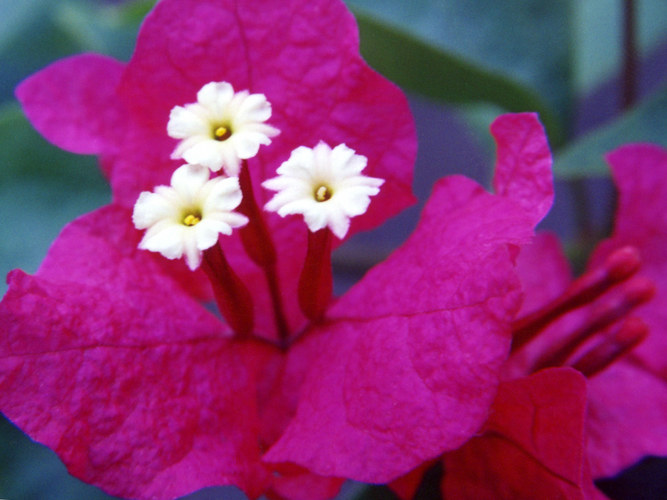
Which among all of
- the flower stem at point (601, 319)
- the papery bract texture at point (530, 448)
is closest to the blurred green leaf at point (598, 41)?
the flower stem at point (601, 319)

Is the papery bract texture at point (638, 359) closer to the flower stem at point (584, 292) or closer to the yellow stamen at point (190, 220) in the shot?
the flower stem at point (584, 292)

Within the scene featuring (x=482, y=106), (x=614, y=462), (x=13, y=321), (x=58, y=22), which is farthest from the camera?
(x=58, y=22)

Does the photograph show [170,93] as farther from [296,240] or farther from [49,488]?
[49,488]

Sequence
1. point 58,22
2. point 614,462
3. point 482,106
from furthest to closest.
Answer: point 58,22 → point 482,106 → point 614,462

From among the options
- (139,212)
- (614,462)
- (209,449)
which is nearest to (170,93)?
(139,212)

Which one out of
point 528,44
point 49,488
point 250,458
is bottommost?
point 49,488

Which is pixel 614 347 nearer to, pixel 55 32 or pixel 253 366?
pixel 253 366

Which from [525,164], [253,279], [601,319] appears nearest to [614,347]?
[601,319]

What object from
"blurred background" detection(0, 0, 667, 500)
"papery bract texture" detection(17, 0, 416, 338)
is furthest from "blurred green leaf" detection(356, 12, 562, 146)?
"papery bract texture" detection(17, 0, 416, 338)
